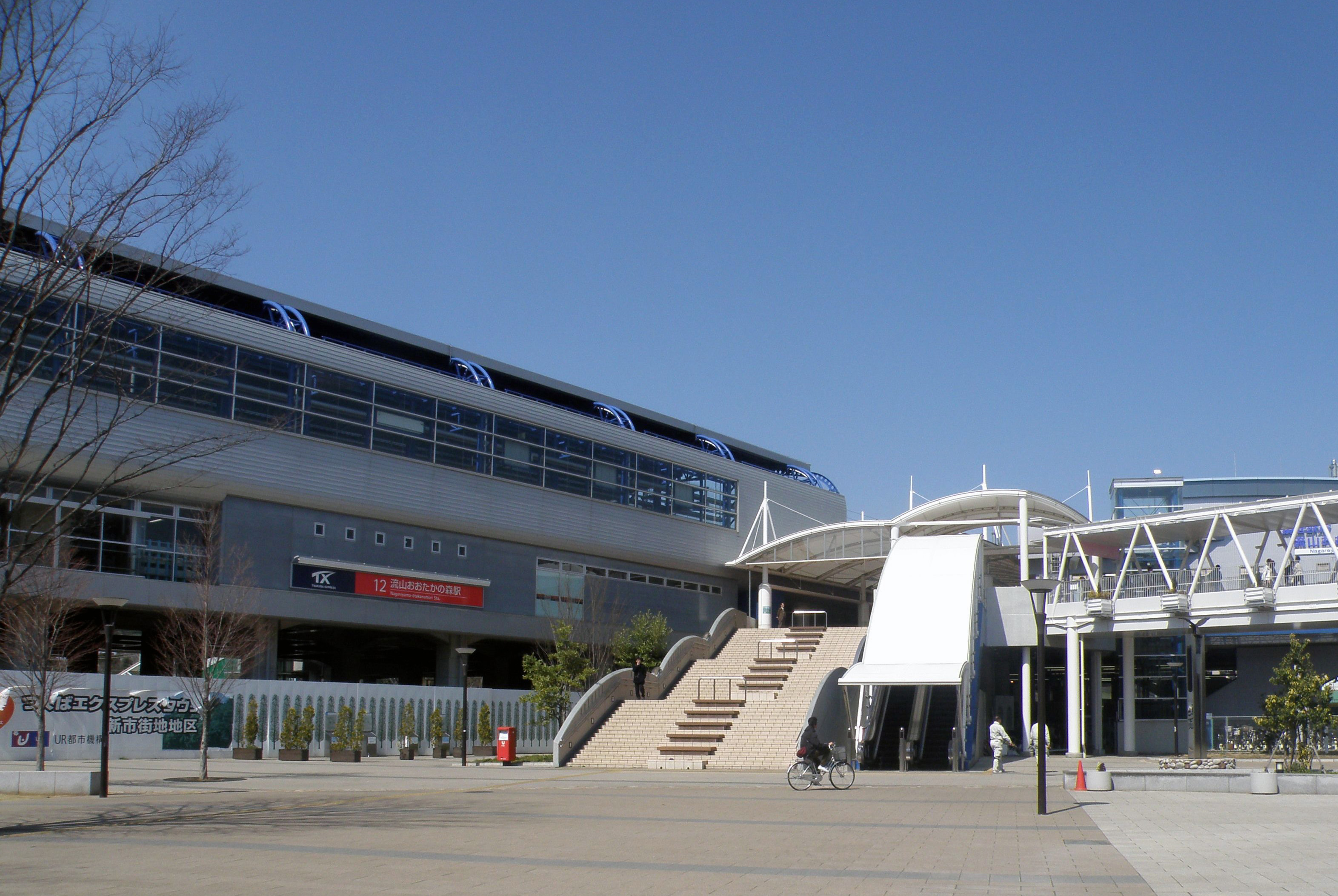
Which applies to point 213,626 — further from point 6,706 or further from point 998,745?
point 998,745

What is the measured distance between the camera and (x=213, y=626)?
32.3 m

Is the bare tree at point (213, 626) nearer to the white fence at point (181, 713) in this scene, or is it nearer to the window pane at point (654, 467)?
the white fence at point (181, 713)

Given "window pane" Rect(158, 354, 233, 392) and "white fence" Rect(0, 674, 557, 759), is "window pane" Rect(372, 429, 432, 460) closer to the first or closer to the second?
"window pane" Rect(158, 354, 233, 392)

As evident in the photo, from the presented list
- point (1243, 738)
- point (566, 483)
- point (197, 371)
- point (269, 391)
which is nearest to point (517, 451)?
point (566, 483)

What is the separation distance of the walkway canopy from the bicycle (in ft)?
65.4

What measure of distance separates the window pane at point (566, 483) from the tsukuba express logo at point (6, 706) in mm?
22168

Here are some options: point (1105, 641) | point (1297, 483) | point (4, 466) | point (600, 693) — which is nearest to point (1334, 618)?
point (1105, 641)

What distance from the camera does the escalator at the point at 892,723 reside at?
3516cm

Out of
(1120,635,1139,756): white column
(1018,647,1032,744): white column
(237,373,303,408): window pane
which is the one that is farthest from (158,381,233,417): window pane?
(1120,635,1139,756): white column

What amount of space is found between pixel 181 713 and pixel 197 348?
11.0 meters

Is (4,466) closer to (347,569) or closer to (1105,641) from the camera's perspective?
(347,569)

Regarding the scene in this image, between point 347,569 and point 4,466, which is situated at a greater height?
point 4,466

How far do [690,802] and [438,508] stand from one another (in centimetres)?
2509

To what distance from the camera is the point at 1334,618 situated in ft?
108
